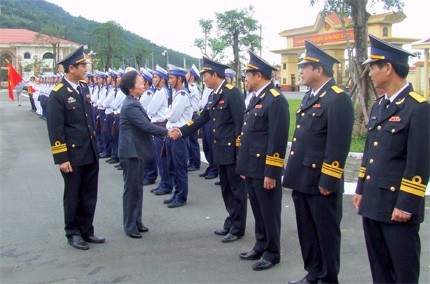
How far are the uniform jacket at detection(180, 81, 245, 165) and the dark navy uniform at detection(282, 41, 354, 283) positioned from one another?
54.3 inches

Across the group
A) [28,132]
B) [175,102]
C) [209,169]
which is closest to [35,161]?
[209,169]

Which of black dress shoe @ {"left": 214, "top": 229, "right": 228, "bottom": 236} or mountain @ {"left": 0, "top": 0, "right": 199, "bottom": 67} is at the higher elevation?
mountain @ {"left": 0, "top": 0, "right": 199, "bottom": 67}

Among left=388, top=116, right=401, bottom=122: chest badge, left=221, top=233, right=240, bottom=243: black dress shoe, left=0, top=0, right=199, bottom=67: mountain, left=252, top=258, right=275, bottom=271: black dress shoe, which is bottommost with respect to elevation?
left=252, top=258, right=275, bottom=271: black dress shoe

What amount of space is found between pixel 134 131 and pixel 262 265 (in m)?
2.27

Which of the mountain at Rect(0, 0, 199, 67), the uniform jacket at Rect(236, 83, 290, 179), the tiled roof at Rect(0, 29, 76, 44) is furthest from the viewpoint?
the mountain at Rect(0, 0, 199, 67)

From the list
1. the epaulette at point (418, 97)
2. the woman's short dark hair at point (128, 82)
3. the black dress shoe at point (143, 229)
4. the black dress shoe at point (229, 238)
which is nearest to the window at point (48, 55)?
the woman's short dark hair at point (128, 82)

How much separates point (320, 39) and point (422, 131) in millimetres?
39646

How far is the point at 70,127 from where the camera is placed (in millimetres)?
5496

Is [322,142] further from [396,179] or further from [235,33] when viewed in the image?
[235,33]

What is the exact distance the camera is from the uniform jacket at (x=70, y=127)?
536 cm

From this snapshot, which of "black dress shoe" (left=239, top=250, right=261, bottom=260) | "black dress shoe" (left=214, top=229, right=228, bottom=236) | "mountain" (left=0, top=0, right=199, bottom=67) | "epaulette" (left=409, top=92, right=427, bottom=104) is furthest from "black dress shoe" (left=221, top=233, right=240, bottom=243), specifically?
"mountain" (left=0, top=0, right=199, bottom=67)

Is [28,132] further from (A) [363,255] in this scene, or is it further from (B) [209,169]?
(A) [363,255]

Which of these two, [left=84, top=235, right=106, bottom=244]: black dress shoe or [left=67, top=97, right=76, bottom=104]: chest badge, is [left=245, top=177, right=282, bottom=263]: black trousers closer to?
[left=84, top=235, right=106, bottom=244]: black dress shoe

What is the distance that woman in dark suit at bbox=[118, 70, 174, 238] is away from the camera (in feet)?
19.4
